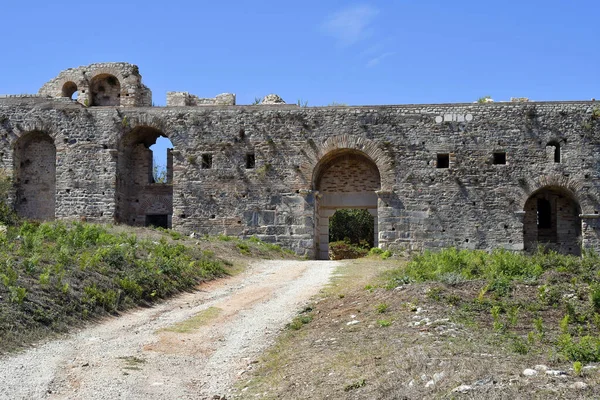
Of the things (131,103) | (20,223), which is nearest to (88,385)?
(20,223)

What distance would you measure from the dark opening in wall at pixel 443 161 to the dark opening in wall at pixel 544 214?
177 inches

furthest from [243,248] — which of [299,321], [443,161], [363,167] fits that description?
[299,321]

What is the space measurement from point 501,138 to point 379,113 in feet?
13.8

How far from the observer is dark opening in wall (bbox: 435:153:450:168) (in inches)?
963

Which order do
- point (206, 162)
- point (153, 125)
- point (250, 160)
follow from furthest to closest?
point (153, 125) → point (206, 162) → point (250, 160)

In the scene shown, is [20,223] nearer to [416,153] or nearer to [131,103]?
[131,103]

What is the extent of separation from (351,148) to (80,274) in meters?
13.2

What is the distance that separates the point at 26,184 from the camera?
26.8m

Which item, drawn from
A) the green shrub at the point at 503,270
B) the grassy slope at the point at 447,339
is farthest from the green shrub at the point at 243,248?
the grassy slope at the point at 447,339

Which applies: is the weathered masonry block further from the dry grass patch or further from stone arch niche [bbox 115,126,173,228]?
the dry grass patch

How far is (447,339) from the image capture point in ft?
28.6

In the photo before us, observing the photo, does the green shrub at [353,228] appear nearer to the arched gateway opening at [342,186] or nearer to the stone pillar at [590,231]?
the arched gateway opening at [342,186]

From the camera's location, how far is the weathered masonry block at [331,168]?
2414cm

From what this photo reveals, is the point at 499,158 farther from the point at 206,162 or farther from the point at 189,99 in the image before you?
the point at 189,99
